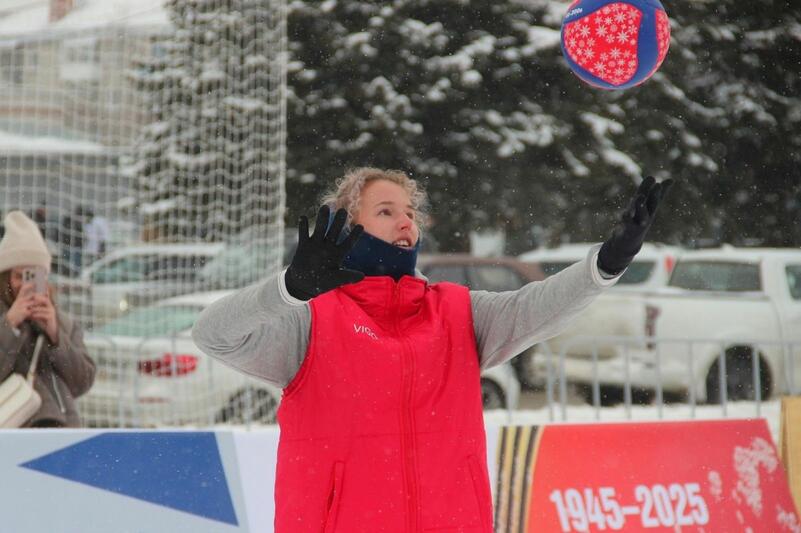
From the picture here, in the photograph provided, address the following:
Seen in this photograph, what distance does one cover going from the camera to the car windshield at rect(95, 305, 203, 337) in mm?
8833

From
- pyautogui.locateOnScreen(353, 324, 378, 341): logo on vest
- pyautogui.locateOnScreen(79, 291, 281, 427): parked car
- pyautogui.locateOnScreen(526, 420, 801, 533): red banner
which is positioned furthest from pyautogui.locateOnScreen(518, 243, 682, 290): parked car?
pyautogui.locateOnScreen(353, 324, 378, 341): logo on vest

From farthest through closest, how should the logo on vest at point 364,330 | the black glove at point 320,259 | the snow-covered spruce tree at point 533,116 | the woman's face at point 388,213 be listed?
the snow-covered spruce tree at point 533,116 < the woman's face at point 388,213 < the logo on vest at point 364,330 < the black glove at point 320,259

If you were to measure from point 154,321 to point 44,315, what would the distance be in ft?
14.5

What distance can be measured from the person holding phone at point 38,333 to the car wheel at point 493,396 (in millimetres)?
4658

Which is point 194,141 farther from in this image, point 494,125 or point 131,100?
point 494,125

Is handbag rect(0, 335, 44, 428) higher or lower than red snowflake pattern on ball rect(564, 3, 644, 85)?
lower

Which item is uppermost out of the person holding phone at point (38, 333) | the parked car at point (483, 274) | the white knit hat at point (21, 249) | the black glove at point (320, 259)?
the black glove at point (320, 259)

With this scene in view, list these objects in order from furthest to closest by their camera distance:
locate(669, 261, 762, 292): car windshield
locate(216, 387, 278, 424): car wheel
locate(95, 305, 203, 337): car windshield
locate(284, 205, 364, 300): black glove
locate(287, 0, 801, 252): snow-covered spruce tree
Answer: locate(287, 0, 801, 252): snow-covered spruce tree, locate(669, 261, 762, 292): car windshield, locate(95, 305, 203, 337): car windshield, locate(216, 387, 278, 424): car wheel, locate(284, 205, 364, 300): black glove

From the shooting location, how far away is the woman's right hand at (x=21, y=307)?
453cm

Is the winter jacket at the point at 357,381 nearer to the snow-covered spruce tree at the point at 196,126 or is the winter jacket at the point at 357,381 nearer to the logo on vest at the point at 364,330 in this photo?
the logo on vest at the point at 364,330

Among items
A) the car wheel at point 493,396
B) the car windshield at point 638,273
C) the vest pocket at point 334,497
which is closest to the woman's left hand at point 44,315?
the vest pocket at point 334,497

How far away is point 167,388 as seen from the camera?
7293mm

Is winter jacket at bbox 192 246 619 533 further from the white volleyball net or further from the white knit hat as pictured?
the white volleyball net

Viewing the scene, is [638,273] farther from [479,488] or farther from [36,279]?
[479,488]
